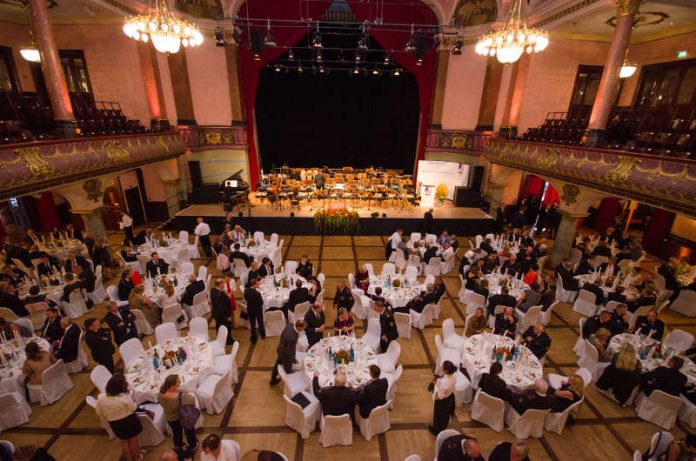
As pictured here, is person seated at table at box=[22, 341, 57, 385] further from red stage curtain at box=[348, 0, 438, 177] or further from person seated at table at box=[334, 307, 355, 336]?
red stage curtain at box=[348, 0, 438, 177]

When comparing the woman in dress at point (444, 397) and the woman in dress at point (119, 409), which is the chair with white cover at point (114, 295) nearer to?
the woman in dress at point (119, 409)

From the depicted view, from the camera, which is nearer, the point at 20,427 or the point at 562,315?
the point at 20,427

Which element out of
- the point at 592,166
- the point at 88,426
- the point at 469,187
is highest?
the point at 592,166

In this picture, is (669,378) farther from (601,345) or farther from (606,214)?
(606,214)

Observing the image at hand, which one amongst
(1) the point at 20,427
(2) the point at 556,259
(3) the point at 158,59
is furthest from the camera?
(3) the point at 158,59

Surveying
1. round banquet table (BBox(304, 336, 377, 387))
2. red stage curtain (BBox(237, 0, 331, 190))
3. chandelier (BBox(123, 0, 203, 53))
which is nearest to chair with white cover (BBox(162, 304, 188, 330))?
round banquet table (BBox(304, 336, 377, 387))

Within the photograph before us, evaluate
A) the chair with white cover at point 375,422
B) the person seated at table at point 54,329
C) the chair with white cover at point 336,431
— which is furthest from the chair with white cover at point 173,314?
the chair with white cover at point 375,422

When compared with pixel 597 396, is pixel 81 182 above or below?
above

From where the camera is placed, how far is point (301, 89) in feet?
62.5

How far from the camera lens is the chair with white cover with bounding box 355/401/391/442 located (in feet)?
17.0

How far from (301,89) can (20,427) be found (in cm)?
1766

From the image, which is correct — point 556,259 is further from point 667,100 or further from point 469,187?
point 667,100

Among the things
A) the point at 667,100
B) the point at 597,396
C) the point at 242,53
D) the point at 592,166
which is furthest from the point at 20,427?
the point at 667,100

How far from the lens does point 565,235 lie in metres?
11.0
